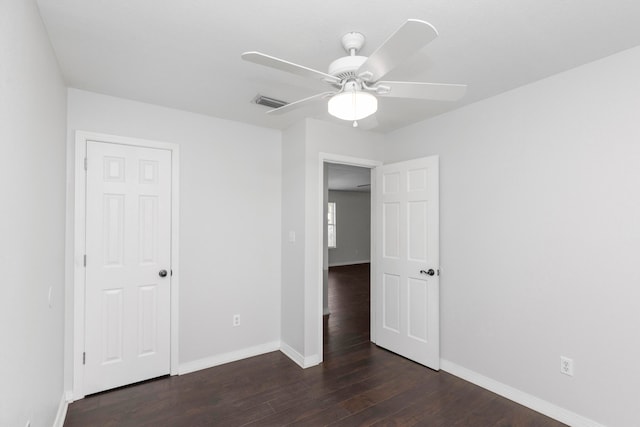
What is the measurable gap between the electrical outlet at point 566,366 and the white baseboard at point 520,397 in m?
0.27

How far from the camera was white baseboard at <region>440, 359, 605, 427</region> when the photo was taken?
2.16m

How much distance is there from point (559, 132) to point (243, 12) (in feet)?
7.63

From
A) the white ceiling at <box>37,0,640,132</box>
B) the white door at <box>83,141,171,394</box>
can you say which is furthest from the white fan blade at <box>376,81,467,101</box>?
the white door at <box>83,141,171,394</box>

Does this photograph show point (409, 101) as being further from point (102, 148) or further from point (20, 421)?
point (20, 421)

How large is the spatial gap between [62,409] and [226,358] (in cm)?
131

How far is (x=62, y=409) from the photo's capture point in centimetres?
A: 228

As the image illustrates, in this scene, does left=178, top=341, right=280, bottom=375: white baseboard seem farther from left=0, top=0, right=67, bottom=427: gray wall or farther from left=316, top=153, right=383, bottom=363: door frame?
left=0, top=0, right=67, bottom=427: gray wall

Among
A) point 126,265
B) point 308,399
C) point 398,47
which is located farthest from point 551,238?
point 126,265

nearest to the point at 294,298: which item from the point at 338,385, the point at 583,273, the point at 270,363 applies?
the point at 270,363

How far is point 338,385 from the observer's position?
108 inches

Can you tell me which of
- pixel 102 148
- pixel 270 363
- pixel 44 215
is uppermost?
pixel 102 148

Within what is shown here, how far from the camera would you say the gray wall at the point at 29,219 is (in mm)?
1189

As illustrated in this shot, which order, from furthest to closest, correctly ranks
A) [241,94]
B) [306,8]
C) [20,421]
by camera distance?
[241,94]
[306,8]
[20,421]

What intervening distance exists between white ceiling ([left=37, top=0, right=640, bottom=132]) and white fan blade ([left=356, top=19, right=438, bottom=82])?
1.31 feet
